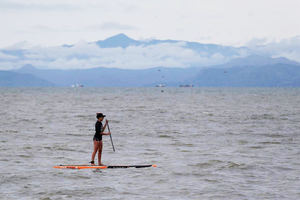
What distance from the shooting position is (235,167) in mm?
21156

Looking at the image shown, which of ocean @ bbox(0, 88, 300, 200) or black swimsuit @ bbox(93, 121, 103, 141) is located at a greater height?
black swimsuit @ bbox(93, 121, 103, 141)

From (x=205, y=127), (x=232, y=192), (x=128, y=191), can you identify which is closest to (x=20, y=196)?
(x=128, y=191)

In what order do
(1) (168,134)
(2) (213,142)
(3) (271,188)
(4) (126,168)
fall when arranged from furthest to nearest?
(1) (168,134) → (2) (213,142) → (4) (126,168) → (3) (271,188)

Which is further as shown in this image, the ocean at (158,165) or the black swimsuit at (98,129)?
the black swimsuit at (98,129)

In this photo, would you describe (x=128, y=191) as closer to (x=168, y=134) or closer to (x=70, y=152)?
(x=70, y=152)

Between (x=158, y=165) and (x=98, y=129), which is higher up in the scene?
(x=98, y=129)

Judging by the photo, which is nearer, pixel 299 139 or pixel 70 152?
pixel 70 152

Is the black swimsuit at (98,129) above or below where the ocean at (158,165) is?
above

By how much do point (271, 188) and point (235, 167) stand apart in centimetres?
400

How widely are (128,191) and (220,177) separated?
14.2ft

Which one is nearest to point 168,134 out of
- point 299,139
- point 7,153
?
point 299,139

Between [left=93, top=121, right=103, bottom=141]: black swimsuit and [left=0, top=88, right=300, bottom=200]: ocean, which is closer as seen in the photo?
[left=0, top=88, right=300, bottom=200]: ocean

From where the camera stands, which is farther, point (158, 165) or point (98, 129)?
point (158, 165)

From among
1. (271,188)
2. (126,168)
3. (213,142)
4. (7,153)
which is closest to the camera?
(271,188)
